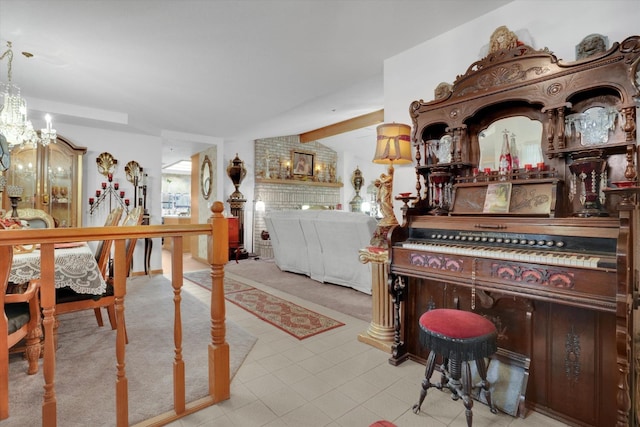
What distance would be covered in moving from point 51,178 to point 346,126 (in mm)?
5229

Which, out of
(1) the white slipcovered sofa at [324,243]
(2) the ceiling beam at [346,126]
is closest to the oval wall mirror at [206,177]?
(1) the white slipcovered sofa at [324,243]

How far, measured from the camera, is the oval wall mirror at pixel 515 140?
2.04 meters

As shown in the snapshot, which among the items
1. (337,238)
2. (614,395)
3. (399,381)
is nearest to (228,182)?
(337,238)

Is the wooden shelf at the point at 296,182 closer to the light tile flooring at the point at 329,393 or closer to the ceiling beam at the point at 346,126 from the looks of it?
the ceiling beam at the point at 346,126

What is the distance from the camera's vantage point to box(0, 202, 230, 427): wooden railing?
1.25m

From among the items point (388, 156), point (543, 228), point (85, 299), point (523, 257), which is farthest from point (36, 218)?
point (543, 228)

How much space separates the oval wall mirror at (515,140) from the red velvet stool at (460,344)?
3.70 ft

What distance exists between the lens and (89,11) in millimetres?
2312

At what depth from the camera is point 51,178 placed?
4.53 metres

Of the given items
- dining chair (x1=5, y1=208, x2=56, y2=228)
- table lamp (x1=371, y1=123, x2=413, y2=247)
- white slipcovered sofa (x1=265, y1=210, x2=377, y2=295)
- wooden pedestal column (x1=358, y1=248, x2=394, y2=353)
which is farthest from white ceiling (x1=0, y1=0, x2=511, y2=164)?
wooden pedestal column (x1=358, y1=248, x2=394, y2=353)

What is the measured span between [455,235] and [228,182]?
5.73 meters

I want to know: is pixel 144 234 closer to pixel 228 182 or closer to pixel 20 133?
pixel 20 133

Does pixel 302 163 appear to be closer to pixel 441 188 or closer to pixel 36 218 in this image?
pixel 36 218

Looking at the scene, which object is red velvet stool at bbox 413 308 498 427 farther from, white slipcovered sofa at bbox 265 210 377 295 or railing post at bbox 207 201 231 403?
white slipcovered sofa at bbox 265 210 377 295
